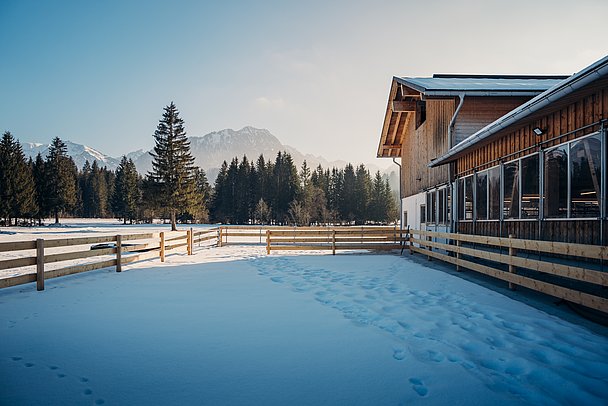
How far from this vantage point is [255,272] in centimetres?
951

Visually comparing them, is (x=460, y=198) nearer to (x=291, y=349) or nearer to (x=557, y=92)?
(x=557, y=92)

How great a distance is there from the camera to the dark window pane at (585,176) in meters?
5.76

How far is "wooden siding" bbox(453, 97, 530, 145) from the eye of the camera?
1181 cm

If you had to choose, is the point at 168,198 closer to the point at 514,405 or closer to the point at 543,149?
the point at 543,149

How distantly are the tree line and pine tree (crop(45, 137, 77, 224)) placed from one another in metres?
0.11

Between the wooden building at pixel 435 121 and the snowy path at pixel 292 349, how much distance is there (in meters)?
7.22

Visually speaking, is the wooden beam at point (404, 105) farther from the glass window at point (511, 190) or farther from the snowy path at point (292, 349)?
the snowy path at point (292, 349)

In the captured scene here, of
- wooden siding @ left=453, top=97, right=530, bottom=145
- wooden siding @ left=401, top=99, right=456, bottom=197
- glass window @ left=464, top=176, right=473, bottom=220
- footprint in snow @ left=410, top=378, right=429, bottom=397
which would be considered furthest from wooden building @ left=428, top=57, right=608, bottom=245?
footprint in snow @ left=410, top=378, right=429, bottom=397

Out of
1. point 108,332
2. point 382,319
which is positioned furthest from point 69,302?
point 382,319

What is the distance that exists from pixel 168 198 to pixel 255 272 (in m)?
31.6

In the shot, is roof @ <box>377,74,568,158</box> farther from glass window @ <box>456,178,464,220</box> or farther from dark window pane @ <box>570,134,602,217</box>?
dark window pane @ <box>570,134,602,217</box>

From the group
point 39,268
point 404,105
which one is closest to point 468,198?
point 404,105

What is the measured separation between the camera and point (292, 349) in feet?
12.2

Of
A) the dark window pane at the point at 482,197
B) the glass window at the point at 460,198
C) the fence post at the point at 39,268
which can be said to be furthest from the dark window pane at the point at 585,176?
the fence post at the point at 39,268
